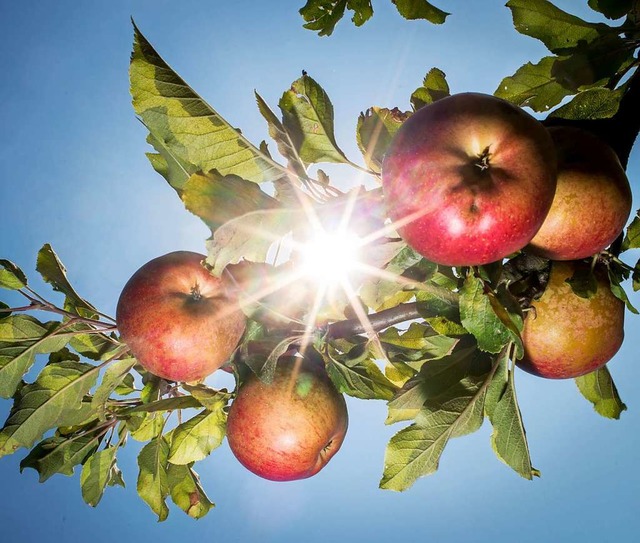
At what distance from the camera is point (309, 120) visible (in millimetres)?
1640

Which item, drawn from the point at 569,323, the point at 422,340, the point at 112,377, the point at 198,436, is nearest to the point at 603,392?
the point at 569,323

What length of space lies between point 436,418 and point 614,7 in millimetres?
1531

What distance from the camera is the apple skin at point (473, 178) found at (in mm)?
1210

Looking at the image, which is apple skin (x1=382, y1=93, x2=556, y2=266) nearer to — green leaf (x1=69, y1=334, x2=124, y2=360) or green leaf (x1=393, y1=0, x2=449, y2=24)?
green leaf (x1=393, y1=0, x2=449, y2=24)

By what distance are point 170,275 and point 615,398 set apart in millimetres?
1790

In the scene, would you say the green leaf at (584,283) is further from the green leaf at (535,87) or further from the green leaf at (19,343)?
the green leaf at (19,343)

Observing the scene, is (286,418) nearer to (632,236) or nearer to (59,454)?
(59,454)

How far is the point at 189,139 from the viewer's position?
1.48 m

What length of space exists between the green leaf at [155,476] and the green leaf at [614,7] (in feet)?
8.34

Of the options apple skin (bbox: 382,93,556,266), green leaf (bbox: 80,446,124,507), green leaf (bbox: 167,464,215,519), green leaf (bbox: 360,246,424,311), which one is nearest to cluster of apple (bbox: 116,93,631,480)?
apple skin (bbox: 382,93,556,266)

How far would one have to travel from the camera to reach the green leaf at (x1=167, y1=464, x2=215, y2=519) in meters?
2.46

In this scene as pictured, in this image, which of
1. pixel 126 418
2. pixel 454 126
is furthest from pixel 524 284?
pixel 126 418

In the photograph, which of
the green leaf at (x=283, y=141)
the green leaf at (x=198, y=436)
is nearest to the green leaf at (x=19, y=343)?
the green leaf at (x=198, y=436)

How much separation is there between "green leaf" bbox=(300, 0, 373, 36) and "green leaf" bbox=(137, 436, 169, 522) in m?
2.01
